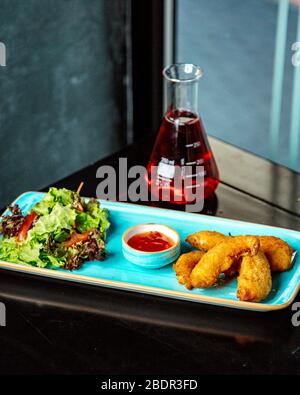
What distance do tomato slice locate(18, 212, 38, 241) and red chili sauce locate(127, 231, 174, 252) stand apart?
0.20 metres

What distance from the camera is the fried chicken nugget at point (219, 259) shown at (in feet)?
A: 4.37

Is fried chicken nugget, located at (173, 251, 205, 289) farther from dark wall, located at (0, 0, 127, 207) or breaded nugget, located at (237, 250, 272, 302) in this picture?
dark wall, located at (0, 0, 127, 207)

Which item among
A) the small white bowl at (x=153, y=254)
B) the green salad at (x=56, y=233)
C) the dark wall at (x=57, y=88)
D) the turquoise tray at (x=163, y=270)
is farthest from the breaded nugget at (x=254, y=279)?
the dark wall at (x=57, y=88)

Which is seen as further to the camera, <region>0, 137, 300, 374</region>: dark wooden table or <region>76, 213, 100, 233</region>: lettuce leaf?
<region>76, 213, 100, 233</region>: lettuce leaf

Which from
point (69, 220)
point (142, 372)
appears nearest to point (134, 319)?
point (142, 372)

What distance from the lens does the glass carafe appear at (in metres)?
1.62

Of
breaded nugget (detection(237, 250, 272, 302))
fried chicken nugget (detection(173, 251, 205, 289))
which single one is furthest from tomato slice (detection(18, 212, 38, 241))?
breaded nugget (detection(237, 250, 272, 302))

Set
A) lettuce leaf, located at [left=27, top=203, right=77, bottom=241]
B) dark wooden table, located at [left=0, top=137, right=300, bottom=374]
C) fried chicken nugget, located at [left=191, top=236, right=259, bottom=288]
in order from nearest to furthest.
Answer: dark wooden table, located at [left=0, top=137, right=300, bottom=374] → fried chicken nugget, located at [left=191, top=236, right=259, bottom=288] → lettuce leaf, located at [left=27, top=203, right=77, bottom=241]

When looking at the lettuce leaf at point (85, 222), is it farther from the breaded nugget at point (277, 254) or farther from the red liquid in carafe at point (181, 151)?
the breaded nugget at point (277, 254)

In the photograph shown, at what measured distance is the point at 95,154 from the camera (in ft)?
9.10

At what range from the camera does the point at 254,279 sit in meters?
1.30

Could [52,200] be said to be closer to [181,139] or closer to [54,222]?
[54,222]
